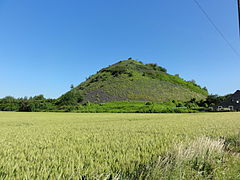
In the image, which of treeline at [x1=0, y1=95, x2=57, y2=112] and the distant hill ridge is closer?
treeline at [x1=0, y1=95, x2=57, y2=112]

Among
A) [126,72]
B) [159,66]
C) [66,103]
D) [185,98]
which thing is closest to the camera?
[66,103]

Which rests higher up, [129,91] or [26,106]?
[129,91]

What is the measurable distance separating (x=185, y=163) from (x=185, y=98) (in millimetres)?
62561

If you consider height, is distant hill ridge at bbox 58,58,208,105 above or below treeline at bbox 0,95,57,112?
above

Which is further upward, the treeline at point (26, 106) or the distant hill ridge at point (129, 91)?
the distant hill ridge at point (129, 91)

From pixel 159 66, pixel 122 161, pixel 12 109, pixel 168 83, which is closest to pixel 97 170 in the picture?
pixel 122 161

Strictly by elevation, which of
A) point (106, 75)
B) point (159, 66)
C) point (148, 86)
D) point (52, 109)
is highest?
point (159, 66)

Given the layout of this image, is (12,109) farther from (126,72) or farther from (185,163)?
(185,163)

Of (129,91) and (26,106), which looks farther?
(129,91)

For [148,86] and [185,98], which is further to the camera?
[148,86]

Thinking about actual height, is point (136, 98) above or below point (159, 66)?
below

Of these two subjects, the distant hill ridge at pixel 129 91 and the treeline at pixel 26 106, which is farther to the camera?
the distant hill ridge at pixel 129 91

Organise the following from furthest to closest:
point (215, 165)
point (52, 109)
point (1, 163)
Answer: point (52, 109) < point (215, 165) < point (1, 163)

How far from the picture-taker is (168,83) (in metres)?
73.4
